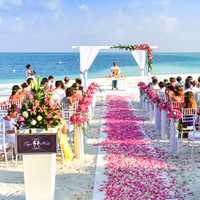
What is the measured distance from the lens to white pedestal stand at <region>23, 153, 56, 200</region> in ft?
23.2

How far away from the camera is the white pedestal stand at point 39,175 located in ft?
23.2

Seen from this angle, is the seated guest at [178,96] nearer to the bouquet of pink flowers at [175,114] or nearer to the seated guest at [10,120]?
the bouquet of pink flowers at [175,114]

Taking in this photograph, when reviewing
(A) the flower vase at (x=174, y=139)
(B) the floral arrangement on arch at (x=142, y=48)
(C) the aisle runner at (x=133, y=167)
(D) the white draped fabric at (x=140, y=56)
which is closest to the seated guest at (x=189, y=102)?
(A) the flower vase at (x=174, y=139)

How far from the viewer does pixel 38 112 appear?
297 inches

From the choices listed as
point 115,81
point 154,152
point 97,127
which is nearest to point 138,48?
point 115,81

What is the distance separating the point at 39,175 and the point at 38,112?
0.97 metres

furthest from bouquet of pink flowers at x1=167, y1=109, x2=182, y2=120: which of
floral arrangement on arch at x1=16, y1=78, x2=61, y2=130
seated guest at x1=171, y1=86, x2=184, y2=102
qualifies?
floral arrangement on arch at x1=16, y1=78, x2=61, y2=130

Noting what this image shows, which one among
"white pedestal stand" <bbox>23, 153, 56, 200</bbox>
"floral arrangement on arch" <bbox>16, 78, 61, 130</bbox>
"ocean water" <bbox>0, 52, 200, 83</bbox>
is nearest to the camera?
"white pedestal stand" <bbox>23, 153, 56, 200</bbox>

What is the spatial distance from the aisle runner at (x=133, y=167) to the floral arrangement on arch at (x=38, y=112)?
4.86ft

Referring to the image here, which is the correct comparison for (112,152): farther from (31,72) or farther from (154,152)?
(31,72)

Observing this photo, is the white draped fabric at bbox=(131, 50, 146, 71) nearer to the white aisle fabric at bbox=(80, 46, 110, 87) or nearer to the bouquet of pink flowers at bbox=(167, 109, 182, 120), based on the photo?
the white aisle fabric at bbox=(80, 46, 110, 87)

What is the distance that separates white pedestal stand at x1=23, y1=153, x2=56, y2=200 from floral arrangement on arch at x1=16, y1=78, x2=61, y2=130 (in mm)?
481

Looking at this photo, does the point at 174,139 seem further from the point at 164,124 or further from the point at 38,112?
the point at 38,112

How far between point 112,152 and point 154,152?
35.3 inches
